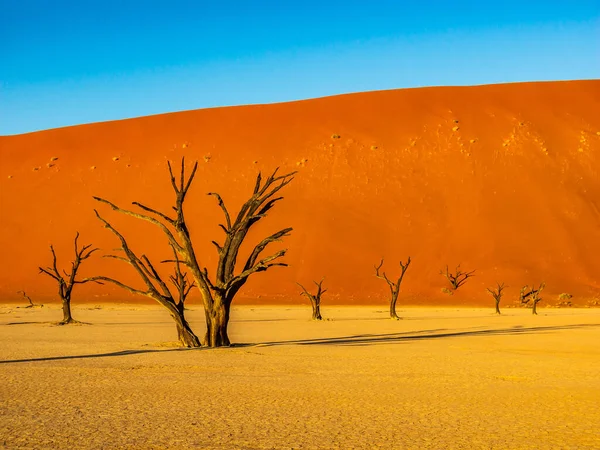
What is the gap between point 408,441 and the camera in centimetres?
652

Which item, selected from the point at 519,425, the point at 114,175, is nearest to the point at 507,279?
the point at 114,175

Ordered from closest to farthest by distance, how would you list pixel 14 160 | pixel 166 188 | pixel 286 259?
pixel 286 259 < pixel 166 188 < pixel 14 160

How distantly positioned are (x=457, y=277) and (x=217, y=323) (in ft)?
129

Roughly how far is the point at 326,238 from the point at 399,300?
8896 millimetres

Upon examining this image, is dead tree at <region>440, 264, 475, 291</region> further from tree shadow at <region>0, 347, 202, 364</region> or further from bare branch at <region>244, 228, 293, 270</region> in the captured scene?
tree shadow at <region>0, 347, 202, 364</region>

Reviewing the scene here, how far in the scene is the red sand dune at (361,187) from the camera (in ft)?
183

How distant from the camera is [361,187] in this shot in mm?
63375

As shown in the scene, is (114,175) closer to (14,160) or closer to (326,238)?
(14,160)

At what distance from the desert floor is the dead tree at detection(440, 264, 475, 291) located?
3556cm

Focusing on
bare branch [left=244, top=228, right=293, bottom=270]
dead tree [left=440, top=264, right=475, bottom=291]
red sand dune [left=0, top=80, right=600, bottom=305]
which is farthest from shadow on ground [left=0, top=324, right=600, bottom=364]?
red sand dune [left=0, top=80, right=600, bottom=305]

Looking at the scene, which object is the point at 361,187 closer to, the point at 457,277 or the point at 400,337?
the point at 457,277

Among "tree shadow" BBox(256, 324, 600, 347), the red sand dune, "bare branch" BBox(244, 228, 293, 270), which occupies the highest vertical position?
the red sand dune

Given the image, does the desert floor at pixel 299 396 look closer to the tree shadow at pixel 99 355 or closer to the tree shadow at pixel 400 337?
the tree shadow at pixel 99 355

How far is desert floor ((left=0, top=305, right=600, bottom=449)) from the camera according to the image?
664 centimetres
